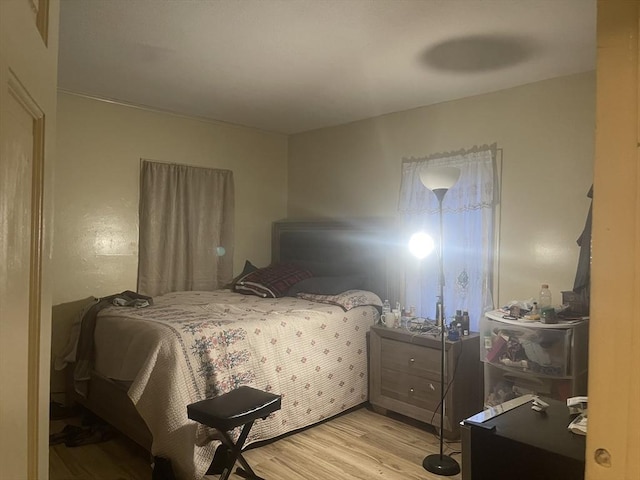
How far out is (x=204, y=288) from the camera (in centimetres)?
438

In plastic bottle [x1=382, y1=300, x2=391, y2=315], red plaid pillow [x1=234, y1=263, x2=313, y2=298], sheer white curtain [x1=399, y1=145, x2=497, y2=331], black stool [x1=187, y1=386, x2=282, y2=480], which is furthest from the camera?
red plaid pillow [x1=234, y1=263, x2=313, y2=298]

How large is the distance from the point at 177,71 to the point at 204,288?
79.9 inches

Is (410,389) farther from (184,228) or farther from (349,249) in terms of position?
(184,228)

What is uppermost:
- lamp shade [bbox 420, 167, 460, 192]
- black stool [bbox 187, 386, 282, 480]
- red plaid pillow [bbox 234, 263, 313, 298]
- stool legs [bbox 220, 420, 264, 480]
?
lamp shade [bbox 420, 167, 460, 192]

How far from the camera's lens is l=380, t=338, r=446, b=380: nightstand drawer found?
3.18 meters

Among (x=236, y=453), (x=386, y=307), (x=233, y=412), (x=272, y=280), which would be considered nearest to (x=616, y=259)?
(x=233, y=412)

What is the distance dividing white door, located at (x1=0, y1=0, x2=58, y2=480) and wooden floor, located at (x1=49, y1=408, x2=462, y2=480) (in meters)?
2.01

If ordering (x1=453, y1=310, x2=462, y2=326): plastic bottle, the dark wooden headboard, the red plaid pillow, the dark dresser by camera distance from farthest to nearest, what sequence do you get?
the dark wooden headboard < the red plaid pillow < (x1=453, y1=310, x2=462, y2=326): plastic bottle < the dark dresser

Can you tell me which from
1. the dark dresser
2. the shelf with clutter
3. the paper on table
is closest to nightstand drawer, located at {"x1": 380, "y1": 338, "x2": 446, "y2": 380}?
the shelf with clutter

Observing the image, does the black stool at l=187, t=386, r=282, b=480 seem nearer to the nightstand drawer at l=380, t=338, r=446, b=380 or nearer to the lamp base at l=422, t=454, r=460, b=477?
the lamp base at l=422, t=454, r=460, b=477

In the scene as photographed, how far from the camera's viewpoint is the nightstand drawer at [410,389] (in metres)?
3.18

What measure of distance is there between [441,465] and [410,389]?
70 cm

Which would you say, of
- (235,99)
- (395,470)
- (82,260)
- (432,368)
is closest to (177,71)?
(235,99)

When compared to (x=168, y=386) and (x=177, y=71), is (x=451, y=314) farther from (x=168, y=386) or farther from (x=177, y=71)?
(x=177, y=71)
